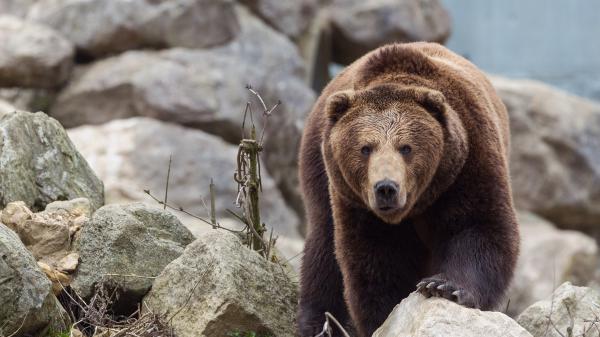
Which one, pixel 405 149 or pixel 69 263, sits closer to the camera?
pixel 405 149

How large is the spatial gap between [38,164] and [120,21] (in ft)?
22.5

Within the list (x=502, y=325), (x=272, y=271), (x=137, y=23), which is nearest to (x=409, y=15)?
(x=137, y=23)

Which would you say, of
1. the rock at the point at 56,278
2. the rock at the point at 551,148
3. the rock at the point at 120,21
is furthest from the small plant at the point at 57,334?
the rock at the point at 551,148

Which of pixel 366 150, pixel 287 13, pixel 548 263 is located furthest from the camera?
pixel 548 263

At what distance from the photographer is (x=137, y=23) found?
13094 millimetres

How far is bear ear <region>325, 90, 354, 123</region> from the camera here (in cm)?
550

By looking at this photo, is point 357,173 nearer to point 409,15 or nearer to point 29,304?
point 29,304

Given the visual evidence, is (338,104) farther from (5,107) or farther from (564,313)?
(5,107)

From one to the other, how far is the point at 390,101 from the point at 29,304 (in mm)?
2106

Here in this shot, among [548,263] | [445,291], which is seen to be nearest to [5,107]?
[445,291]

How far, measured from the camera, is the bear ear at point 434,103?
17.5 feet

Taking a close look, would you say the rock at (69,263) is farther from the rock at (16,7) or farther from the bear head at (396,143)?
the rock at (16,7)

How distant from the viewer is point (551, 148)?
15898 mm

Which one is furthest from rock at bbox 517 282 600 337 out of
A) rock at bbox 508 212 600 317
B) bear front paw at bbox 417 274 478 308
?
rock at bbox 508 212 600 317
